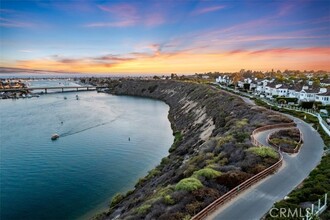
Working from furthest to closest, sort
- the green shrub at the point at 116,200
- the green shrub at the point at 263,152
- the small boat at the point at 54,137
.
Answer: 1. the small boat at the point at 54,137
2. the green shrub at the point at 116,200
3. the green shrub at the point at 263,152

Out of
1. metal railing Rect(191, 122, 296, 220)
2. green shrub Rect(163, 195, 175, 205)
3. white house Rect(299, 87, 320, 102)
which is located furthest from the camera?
A: white house Rect(299, 87, 320, 102)

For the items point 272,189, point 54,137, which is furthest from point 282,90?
point 272,189

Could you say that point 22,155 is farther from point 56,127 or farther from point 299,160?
point 299,160

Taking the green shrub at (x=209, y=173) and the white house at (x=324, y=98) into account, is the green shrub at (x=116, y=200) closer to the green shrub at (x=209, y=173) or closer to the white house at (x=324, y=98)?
the green shrub at (x=209, y=173)

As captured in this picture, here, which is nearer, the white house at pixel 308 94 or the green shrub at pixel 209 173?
the green shrub at pixel 209 173

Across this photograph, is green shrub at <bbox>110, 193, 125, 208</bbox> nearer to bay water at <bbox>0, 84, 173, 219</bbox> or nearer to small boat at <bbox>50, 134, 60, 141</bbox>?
bay water at <bbox>0, 84, 173, 219</bbox>

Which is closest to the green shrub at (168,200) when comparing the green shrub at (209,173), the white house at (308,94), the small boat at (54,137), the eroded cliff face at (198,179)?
the eroded cliff face at (198,179)

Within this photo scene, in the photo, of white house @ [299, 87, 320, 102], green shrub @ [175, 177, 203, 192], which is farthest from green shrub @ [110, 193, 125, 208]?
white house @ [299, 87, 320, 102]

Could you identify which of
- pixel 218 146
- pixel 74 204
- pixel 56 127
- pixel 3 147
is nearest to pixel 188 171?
pixel 218 146

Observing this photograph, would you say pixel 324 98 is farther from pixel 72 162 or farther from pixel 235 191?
pixel 235 191
